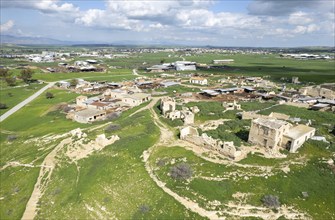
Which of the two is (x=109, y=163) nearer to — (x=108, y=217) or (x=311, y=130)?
(x=108, y=217)

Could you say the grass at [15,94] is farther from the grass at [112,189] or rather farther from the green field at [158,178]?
the grass at [112,189]

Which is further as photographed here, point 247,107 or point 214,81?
point 214,81

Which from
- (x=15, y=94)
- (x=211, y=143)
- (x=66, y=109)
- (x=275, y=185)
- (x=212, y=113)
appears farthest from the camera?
(x=15, y=94)

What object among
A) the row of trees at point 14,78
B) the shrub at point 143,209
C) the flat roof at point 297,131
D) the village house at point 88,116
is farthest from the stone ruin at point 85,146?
the row of trees at point 14,78

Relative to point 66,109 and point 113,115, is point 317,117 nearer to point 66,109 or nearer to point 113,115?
point 113,115

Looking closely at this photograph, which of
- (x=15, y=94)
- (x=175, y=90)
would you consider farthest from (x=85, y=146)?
(x=15, y=94)

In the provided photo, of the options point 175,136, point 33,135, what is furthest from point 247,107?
point 33,135

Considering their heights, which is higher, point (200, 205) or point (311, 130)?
point (311, 130)
